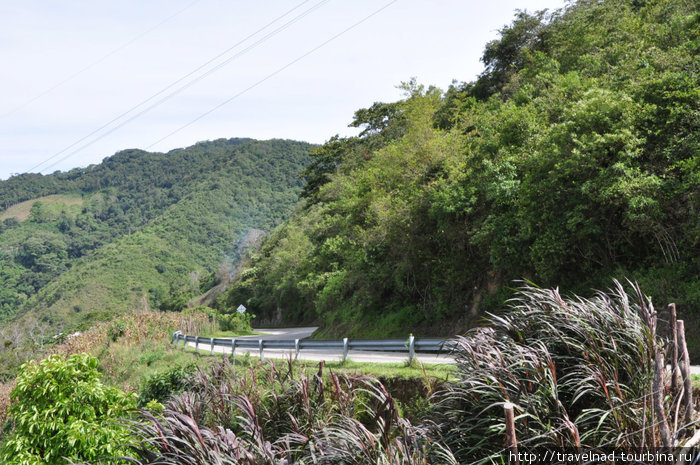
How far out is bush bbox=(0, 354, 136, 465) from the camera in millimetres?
8266

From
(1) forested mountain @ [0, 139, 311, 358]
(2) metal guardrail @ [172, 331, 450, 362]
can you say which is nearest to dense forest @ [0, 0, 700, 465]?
(2) metal guardrail @ [172, 331, 450, 362]

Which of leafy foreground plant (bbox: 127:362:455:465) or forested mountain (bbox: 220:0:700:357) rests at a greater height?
forested mountain (bbox: 220:0:700:357)

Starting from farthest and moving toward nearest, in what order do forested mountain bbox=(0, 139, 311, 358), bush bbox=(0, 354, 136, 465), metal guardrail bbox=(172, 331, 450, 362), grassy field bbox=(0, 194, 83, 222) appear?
grassy field bbox=(0, 194, 83, 222), forested mountain bbox=(0, 139, 311, 358), metal guardrail bbox=(172, 331, 450, 362), bush bbox=(0, 354, 136, 465)

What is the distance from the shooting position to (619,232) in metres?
13.6

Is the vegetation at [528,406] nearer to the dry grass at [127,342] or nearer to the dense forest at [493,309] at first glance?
the dense forest at [493,309]

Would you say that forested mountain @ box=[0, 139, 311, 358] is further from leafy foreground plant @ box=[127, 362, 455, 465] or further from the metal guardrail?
leafy foreground plant @ box=[127, 362, 455, 465]

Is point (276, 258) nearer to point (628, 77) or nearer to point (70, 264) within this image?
point (628, 77)

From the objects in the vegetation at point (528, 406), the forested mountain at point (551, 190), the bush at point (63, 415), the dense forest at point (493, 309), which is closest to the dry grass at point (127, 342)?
the dense forest at point (493, 309)

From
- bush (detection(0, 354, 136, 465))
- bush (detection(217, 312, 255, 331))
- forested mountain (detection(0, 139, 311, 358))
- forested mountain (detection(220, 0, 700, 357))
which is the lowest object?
bush (detection(217, 312, 255, 331))

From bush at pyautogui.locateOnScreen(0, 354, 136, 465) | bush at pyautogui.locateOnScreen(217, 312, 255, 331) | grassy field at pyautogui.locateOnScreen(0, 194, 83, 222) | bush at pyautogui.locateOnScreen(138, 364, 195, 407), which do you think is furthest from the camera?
grassy field at pyautogui.locateOnScreen(0, 194, 83, 222)

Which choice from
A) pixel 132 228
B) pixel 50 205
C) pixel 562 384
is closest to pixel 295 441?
pixel 562 384

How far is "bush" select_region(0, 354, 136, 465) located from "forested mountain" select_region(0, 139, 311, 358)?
266 ft

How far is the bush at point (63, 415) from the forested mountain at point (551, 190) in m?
11.7

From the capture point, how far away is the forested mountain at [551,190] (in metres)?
12.5
